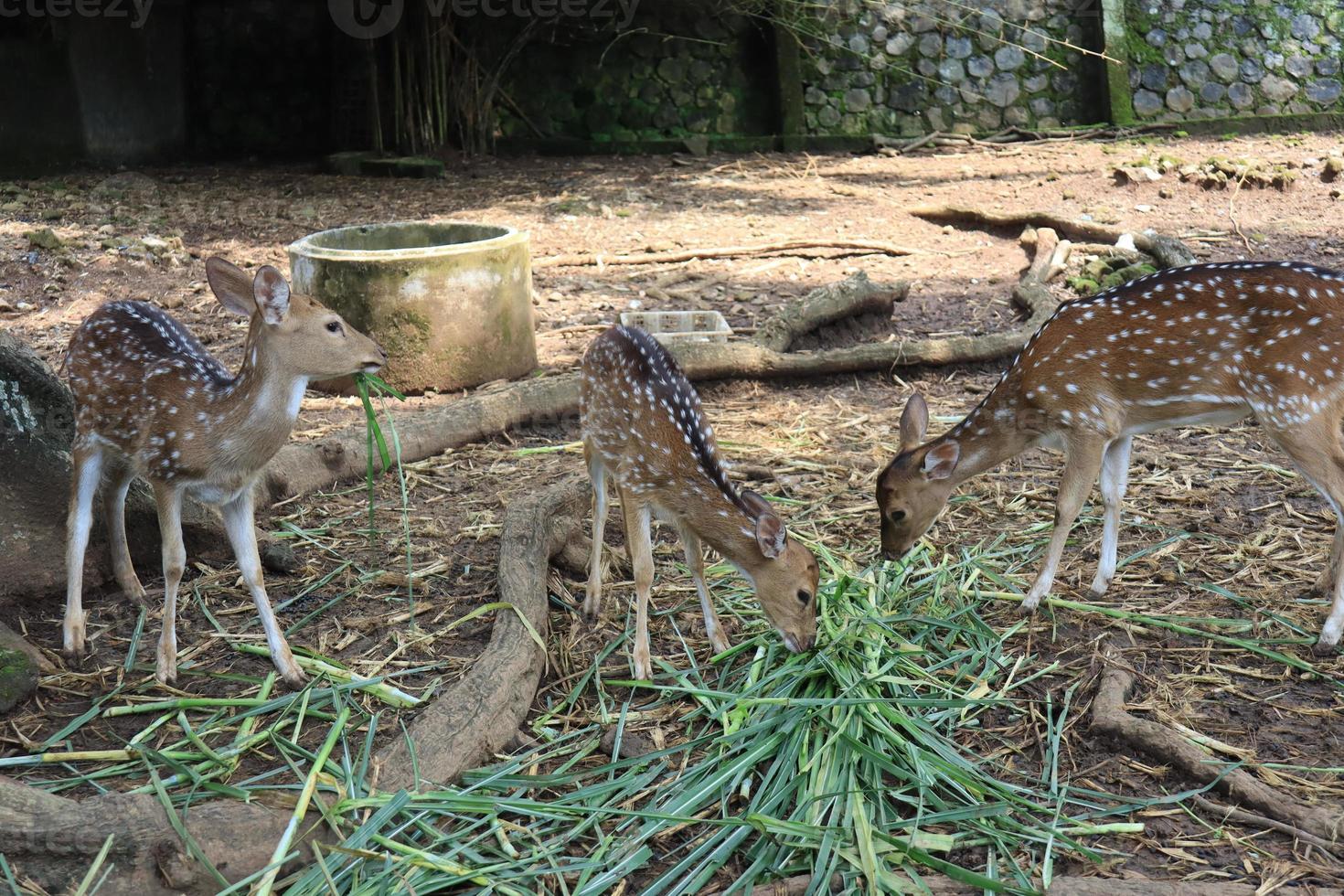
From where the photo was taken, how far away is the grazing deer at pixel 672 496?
438cm

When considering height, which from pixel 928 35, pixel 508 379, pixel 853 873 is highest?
pixel 928 35

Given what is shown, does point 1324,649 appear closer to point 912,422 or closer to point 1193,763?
point 1193,763

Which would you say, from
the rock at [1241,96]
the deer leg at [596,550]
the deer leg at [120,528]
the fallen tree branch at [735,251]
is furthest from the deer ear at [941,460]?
the rock at [1241,96]

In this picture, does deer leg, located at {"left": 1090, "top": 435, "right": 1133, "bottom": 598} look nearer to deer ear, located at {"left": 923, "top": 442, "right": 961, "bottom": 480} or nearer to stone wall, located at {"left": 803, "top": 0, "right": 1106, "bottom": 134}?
deer ear, located at {"left": 923, "top": 442, "right": 961, "bottom": 480}

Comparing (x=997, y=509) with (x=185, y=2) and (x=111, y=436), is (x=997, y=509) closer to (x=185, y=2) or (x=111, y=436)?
(x=111, y=436)

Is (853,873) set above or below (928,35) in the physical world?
below

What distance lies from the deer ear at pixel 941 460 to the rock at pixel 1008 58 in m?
10.9

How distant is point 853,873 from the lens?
11.1 ft

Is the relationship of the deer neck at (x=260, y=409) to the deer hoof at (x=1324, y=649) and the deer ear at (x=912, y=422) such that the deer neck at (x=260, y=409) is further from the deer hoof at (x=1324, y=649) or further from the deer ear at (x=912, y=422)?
the deer hoof at (x=1324, y=649)

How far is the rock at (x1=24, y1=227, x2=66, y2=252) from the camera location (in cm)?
945

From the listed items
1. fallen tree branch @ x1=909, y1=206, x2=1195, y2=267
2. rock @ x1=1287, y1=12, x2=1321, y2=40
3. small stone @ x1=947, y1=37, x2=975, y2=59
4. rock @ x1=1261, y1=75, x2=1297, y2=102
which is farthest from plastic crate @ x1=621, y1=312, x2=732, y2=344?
rock @ x1=1287, y1=12, x2=1321, y2=40

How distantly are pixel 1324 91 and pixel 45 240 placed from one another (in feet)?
41.2

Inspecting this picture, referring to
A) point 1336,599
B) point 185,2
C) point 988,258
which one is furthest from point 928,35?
point 1336,599

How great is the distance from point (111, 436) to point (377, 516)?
1418 mm
